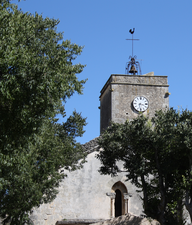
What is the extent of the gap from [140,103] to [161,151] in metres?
16.1

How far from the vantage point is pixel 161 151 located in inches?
638

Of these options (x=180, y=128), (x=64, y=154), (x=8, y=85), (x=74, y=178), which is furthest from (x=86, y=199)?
(x=8, y=85)

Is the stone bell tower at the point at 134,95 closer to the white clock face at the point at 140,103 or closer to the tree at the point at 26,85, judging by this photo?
the white clock face at the point at 140,103

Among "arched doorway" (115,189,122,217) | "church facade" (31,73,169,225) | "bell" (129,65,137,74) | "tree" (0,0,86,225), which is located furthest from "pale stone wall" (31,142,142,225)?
"bell" (129,65,137,74)

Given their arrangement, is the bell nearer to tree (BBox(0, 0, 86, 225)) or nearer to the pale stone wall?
the pale stone wall

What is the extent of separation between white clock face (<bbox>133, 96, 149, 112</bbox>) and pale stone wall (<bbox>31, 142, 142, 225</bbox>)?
382 inches

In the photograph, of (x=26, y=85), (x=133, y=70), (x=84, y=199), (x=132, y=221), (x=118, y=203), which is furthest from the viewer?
(x=133, y=70)

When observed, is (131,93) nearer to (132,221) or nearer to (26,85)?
(132,221)

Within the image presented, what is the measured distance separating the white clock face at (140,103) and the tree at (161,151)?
15320mm

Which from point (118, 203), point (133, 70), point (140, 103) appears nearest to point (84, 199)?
point (118, 203)

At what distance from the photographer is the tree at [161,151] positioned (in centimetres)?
1515

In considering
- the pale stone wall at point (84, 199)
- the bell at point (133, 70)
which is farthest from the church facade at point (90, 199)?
the bell at point (133, 70)

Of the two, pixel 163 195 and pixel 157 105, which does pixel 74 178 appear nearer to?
pixel 163 195

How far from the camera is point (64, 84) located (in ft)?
37.9
